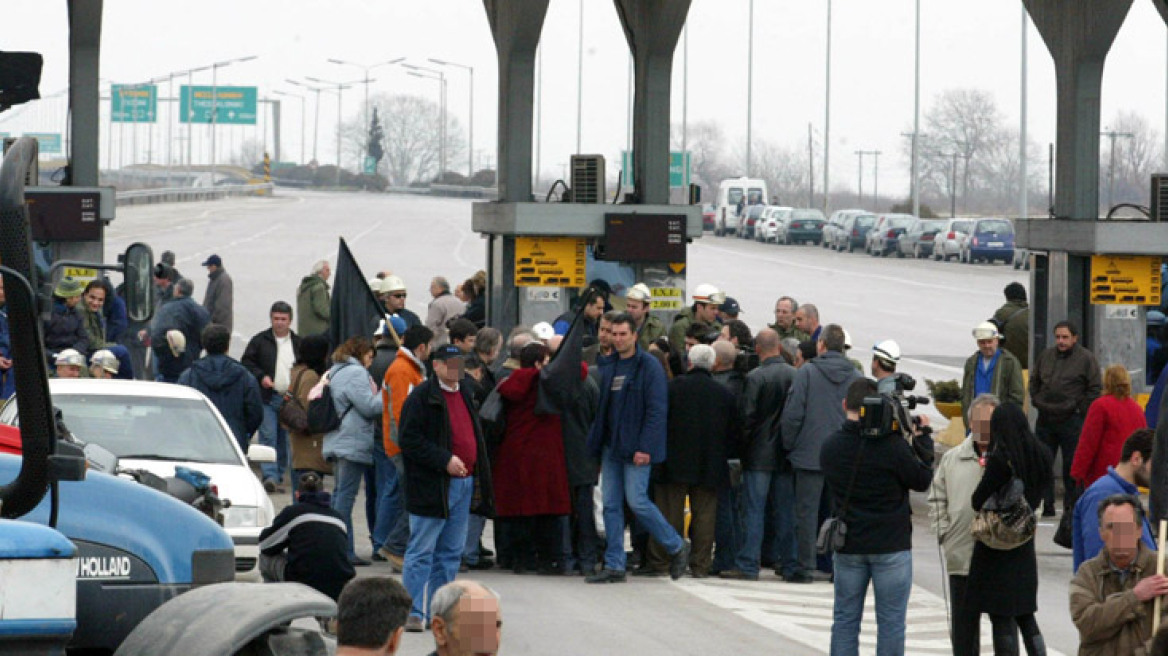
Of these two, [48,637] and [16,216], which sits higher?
[16,216]

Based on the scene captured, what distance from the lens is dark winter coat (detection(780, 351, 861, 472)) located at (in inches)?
557

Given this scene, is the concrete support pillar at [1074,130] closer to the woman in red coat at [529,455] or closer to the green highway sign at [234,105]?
the woman in red coat at [529,455]

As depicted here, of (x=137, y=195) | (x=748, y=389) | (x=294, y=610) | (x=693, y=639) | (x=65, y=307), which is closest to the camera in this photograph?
(x=294, y=610)

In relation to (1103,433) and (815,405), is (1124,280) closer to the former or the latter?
(1103,433)

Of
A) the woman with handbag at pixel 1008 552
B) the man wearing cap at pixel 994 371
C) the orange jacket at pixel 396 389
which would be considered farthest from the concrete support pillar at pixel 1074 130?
the woman with handbag at pixel 1008 552

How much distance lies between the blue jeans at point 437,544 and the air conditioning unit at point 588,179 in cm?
1039

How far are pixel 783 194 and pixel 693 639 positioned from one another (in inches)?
6613

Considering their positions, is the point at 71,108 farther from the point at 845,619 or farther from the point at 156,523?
the point at 156,523

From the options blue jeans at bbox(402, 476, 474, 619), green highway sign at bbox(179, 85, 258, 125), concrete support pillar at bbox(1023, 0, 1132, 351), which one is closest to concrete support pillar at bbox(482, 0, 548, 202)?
concrete support pillar at bbox(1023, 0, 1132, 351)

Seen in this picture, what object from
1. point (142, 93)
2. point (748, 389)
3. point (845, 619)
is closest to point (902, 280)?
point (748, 389)

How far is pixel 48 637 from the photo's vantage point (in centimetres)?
569

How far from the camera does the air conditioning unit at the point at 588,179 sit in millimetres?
22344

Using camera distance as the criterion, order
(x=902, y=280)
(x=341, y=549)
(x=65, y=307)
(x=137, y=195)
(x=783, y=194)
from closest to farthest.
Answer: (x=341, y=549), (x=65, y=307), (x=902, y=280), (x=137, y=195), (x=783, y=194)

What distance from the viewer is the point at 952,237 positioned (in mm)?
69875
